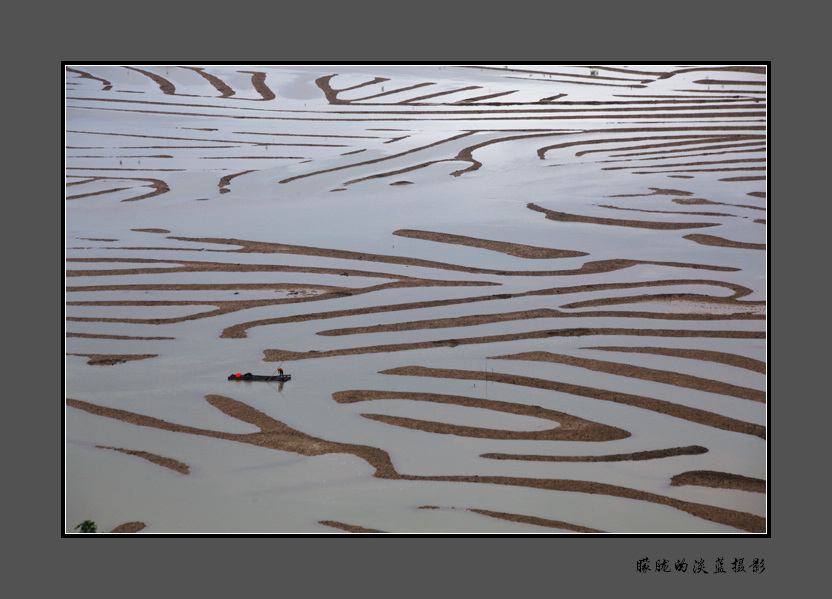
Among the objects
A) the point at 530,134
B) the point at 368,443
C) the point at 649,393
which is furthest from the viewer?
the point at 530,134

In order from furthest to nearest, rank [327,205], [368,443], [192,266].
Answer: [327,205]
[192,266]
[368,443]

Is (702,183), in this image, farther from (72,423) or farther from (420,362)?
(72,423)

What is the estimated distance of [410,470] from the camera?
5.26 meters

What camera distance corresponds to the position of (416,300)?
6.80m

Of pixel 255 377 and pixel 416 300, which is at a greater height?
pixel 416 300

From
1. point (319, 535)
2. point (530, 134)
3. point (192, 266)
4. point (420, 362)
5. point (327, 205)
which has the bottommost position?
point (319, 535)

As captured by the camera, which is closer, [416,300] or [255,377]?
[255,377]

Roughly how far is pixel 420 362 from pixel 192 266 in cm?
206

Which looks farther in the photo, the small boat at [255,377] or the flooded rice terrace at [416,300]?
the small boat at [255,377]

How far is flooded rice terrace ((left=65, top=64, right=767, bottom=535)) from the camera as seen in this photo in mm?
5207

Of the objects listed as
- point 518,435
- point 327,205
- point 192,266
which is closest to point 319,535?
point 518,435

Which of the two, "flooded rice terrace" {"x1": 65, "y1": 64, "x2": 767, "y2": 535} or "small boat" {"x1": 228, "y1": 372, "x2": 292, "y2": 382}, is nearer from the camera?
"flooded rice terrace" {"x1": 65, "y1": 64, "x2": 767, "y2": 535}

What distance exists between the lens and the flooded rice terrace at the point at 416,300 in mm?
5207

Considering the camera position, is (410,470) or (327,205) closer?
(410,470)
